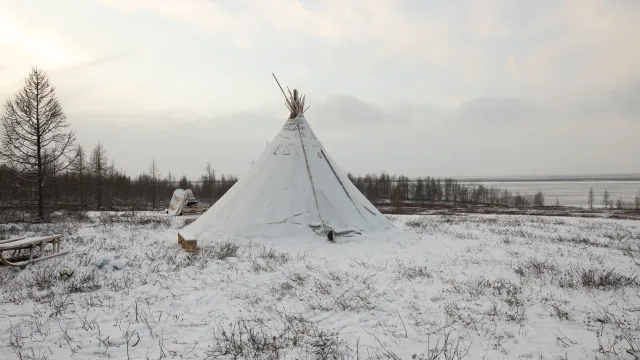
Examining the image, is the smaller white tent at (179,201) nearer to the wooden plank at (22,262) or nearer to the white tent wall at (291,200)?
the white tent wall at (291,200)

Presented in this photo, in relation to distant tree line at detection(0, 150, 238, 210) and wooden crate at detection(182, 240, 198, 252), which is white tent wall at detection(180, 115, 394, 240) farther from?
distant tree line at detection(0, 150, 238, 210)

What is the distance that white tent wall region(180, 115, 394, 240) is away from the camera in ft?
38.2

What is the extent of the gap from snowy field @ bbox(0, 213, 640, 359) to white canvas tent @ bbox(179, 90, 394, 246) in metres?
2.09

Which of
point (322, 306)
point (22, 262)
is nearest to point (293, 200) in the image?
point (322, 306)

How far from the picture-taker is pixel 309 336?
14.1ft

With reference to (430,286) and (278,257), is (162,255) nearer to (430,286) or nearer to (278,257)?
(278,257)

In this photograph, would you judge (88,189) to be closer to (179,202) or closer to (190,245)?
(179,202)

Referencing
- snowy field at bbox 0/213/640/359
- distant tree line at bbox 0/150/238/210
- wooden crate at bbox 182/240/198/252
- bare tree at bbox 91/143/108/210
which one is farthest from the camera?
bare tree at bbox 91/143/108/210

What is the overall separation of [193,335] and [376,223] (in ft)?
31.8

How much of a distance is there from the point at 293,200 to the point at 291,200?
8 cm

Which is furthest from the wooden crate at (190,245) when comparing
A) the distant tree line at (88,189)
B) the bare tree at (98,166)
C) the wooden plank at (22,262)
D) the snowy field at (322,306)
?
the bare tree at (98,166)

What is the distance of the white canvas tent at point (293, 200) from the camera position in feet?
38.0

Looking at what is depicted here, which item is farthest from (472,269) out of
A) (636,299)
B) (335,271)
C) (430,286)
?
(335,271)

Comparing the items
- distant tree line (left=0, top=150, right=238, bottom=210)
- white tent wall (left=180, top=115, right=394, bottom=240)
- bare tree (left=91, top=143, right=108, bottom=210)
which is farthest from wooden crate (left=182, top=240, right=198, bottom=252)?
bare tree (left=91, top=143, right=108, bottom=210)
